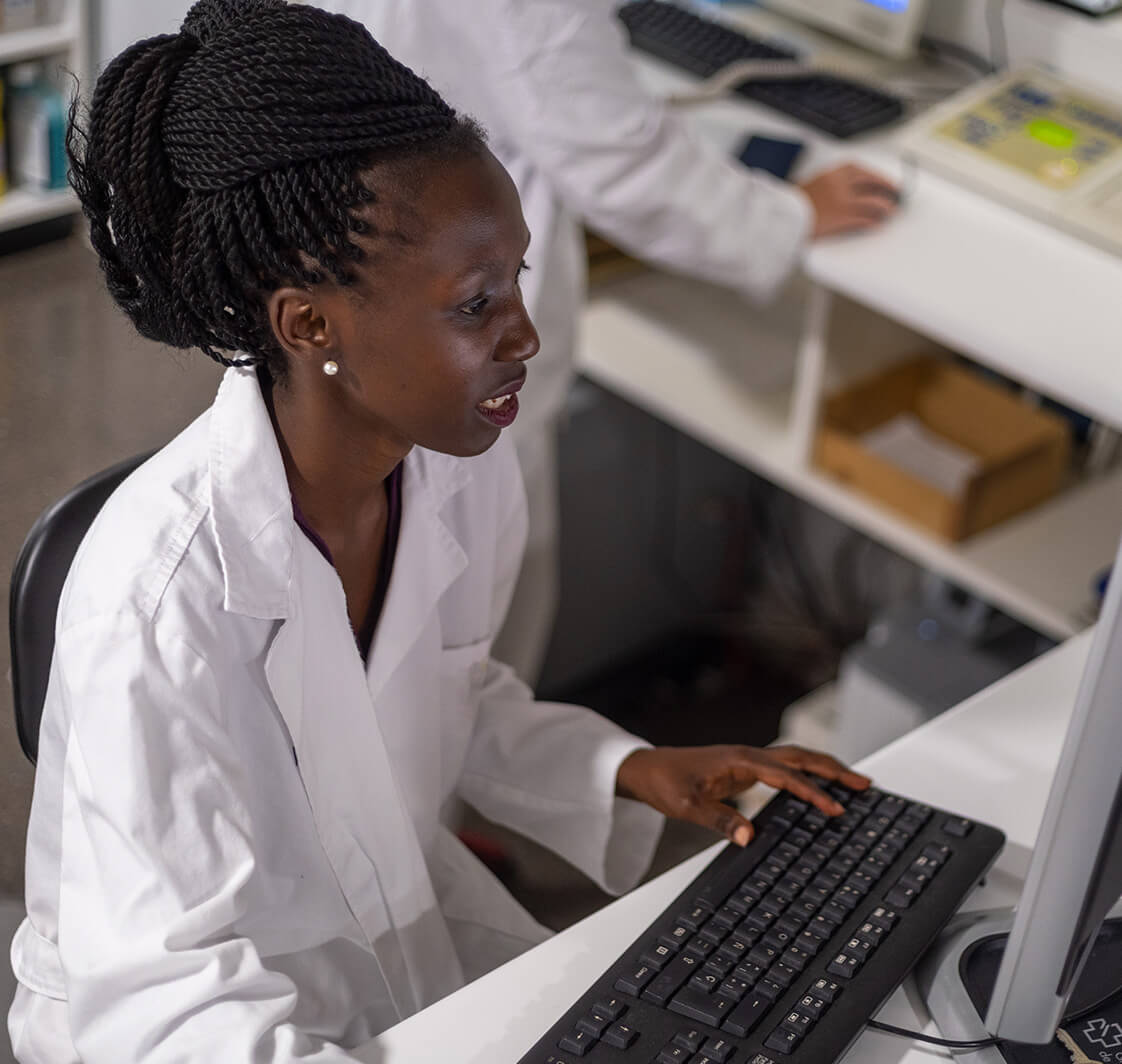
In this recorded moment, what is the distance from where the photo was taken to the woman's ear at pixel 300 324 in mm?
767

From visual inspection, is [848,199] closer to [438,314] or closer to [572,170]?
[572,170]

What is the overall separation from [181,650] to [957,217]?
1121 mm

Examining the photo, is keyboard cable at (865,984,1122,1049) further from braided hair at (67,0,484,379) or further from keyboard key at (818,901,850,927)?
braided hair at (67,0,484,379)

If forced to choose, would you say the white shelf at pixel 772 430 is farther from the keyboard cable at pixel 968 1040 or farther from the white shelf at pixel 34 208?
the white shelf at pixel 34 208

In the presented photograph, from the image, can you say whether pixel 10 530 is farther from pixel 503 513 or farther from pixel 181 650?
pixel 503 513

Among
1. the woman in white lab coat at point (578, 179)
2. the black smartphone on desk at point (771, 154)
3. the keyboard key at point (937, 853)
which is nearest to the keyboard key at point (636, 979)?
the keyboard key at point (937, 853)

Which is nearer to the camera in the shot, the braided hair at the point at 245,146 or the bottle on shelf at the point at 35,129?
the braided hair at the point at 245,146

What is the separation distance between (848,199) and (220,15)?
0.96m

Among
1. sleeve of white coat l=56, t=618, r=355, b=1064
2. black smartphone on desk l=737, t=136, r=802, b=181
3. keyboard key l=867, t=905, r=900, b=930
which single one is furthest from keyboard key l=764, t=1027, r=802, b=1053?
black smartphone on desk l=737, t=136, r=802, b=181

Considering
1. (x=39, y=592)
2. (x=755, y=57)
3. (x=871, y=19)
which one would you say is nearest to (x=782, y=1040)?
(x=39, y=592)

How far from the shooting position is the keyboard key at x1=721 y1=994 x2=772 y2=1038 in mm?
792

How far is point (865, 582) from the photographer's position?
2.43 m

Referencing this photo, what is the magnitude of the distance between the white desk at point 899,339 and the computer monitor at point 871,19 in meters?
0.22

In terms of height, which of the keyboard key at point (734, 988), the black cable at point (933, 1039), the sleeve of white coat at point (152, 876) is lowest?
the black cable at point (933, 1039)
